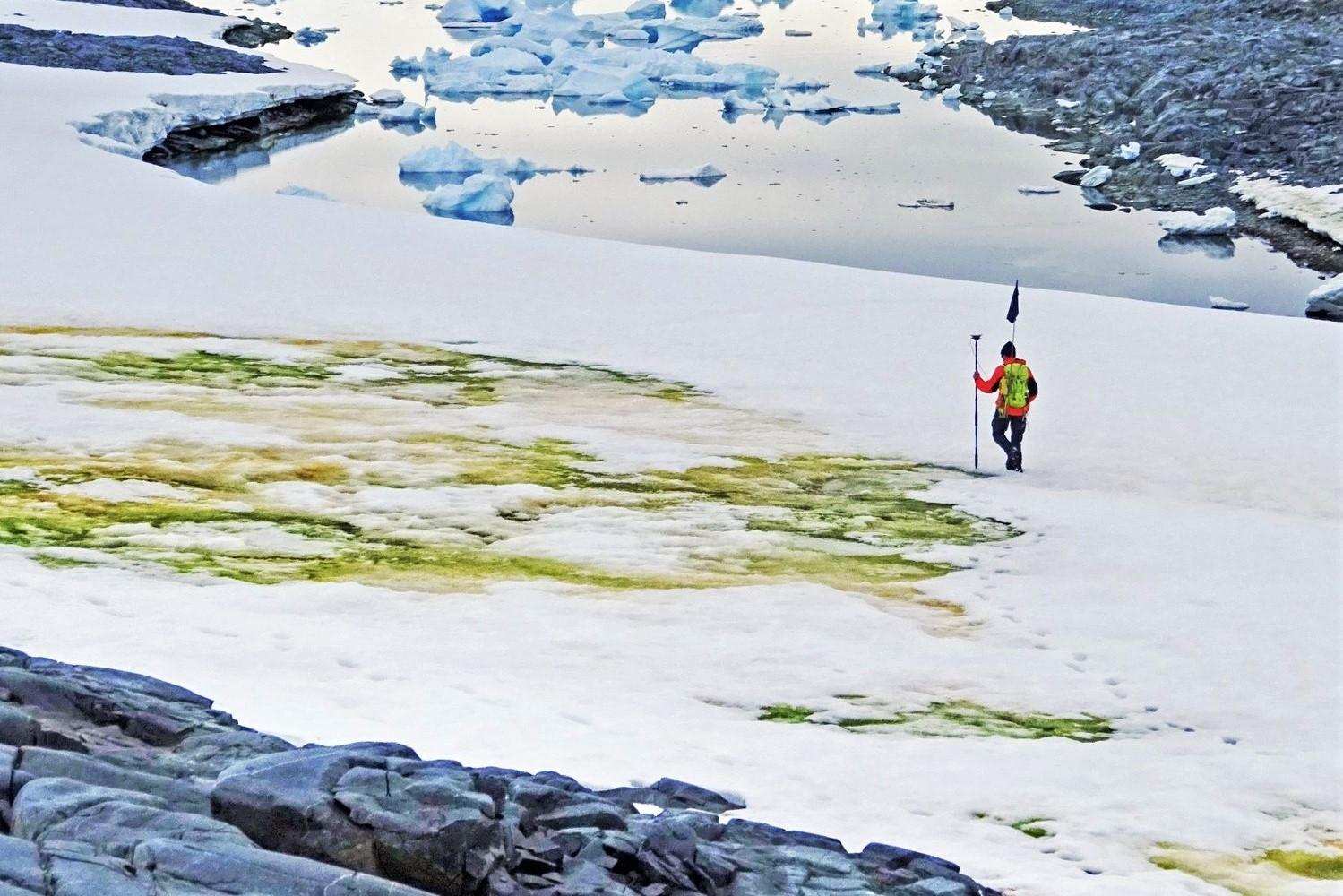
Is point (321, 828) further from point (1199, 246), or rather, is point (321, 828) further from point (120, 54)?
point (120, 54)

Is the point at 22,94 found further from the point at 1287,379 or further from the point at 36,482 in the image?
the point at 1287,379

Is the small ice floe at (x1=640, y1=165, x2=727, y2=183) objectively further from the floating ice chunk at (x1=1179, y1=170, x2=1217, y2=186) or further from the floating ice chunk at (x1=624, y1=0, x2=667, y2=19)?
the floating ice chunk at (x1=624, y1=0, x2=667, y2=19)

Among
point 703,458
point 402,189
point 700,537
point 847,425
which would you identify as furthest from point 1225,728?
A: point 402,189

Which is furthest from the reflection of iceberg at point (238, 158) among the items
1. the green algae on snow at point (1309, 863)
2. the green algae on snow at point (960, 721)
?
the green algae on snow at point (1309, 863)

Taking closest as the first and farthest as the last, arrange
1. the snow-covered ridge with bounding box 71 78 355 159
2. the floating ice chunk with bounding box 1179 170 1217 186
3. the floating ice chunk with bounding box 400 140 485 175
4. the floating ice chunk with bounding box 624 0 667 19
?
1. the snow-covered ridge with bounding box 71 78 355 159
2. the floating ice chunk with bounding box 1179 170 1217 186
3. the floating ice chunk with bounding box 400 140 485 175
4. the floating ice chunk with bounding box 624 0 667 19

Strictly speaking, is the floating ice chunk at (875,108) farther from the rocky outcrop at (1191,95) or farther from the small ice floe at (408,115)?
the small ice floe at (408,115)

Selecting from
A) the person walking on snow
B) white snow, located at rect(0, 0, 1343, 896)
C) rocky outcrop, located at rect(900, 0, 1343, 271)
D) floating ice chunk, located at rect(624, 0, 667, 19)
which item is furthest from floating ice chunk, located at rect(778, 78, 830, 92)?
the person walking on snow
